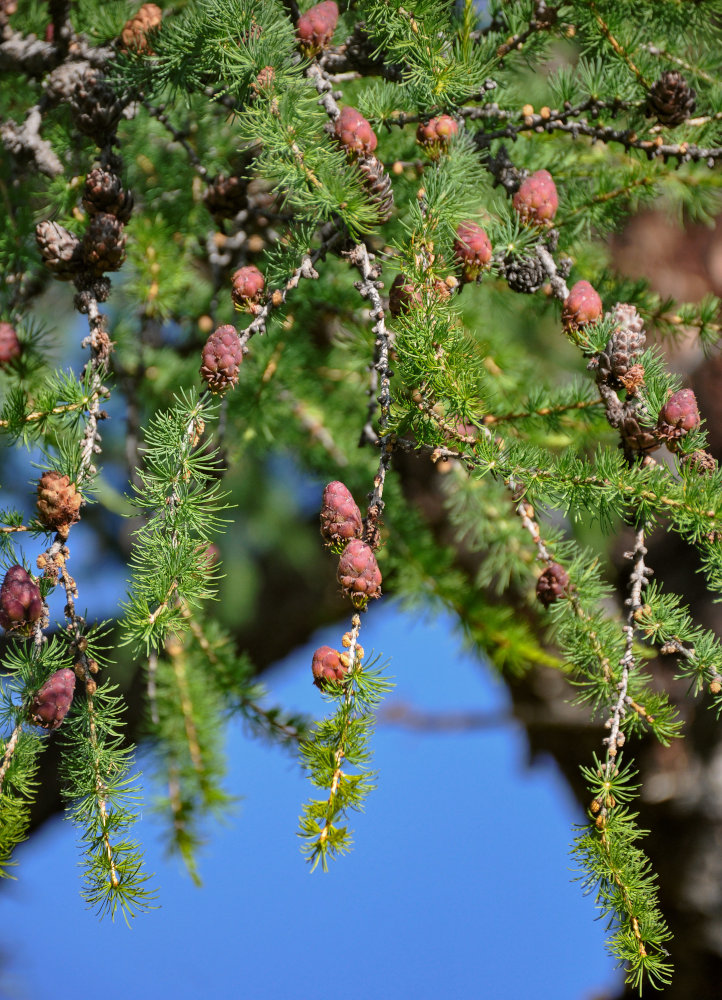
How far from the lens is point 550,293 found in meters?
0.58

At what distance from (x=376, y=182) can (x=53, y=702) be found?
1.19 ft

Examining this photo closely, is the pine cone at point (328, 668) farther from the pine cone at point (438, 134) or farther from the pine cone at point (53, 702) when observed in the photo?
the pine cone at point (438, 134)

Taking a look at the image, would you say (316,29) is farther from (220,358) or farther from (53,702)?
(53,702)

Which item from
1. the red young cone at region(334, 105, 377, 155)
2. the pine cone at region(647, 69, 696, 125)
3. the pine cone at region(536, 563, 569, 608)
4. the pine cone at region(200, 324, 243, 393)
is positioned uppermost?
the red young cone at region(334, 105, 377, 155)

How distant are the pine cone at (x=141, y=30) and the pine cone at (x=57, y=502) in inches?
13.6

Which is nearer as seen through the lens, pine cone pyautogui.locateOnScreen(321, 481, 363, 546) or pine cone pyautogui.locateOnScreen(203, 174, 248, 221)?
pine cone pyautogui.locateOnScreen(321, 481, 363, 546)

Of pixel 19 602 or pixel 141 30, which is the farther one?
pixel 141 30

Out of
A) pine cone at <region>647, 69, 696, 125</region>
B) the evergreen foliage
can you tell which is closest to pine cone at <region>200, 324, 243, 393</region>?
the evergreen foliage

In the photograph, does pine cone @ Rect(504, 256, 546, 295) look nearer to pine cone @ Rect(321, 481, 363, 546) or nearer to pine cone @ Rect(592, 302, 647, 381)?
pine cone @ Rect(592, 302, 647, 381)

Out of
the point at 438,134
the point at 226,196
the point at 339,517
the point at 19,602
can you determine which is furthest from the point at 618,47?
the point at 19,602

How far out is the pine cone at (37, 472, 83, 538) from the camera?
0.47 meters

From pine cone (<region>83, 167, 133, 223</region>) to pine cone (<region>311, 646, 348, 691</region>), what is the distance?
1.14 feet

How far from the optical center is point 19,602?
451 millimetres

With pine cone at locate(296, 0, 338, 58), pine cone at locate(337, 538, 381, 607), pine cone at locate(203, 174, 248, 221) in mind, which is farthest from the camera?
pine cone at locate(203, 174, 248, 221)
